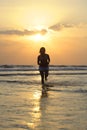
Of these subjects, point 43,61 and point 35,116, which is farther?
point 43,61

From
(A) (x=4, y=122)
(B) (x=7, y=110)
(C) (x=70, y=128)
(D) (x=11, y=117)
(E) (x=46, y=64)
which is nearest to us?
(C) (x=70, y=128)

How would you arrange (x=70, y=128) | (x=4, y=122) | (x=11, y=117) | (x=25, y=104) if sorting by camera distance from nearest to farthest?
(x=70, y=128)
(x=4, y=122)
(x=11, y=117)
(x=25, y=104)

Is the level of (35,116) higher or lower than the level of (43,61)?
lower

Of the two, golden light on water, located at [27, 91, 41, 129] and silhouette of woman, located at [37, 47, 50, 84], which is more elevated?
silhouette of woman, located at [37, 47, 50, 84]

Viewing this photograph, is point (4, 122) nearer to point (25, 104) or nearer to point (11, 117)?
point (11, 117)

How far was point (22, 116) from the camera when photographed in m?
9.41

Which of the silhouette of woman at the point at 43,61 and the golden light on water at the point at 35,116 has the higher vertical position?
the silhouette of woman at the point at 43,61

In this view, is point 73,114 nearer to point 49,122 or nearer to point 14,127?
point 49,122

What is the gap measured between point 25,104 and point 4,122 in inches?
122

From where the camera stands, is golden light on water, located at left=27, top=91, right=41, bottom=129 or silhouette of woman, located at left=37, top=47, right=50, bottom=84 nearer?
golden light on water, located at left=27, top=91, right=41, bottom=129

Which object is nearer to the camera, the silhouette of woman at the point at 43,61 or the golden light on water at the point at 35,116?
the golden light on water at the point at 35,116

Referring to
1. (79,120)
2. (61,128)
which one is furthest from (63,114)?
(61,128)

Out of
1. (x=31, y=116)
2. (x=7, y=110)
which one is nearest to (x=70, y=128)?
(x=31, y=116)

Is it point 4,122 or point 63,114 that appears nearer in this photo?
point 4,122
